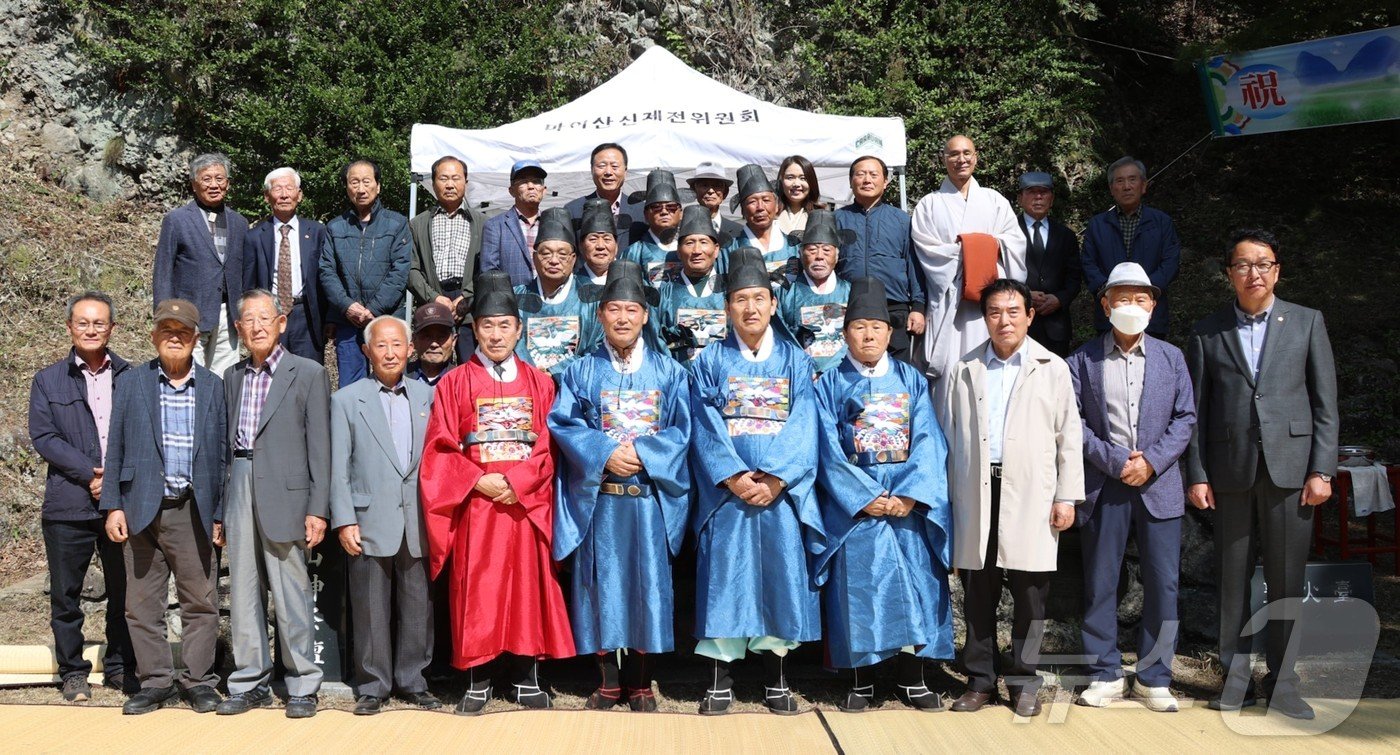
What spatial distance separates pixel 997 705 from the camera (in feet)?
13.4

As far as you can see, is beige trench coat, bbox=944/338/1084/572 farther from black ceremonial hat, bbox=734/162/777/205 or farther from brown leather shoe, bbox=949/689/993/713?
black ceremonial hat, bbox=734/162/777/205

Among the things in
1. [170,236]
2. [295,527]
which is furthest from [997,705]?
[170,236]

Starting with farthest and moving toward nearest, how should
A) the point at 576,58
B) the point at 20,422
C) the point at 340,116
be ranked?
the point at 576,58 < the point at 340,116 < the point at 20,422

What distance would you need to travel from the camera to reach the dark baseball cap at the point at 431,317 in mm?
4590

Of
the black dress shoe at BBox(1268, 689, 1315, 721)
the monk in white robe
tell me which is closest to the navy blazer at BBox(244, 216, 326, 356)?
the monk in white robe

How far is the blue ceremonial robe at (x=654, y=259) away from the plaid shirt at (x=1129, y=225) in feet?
7.13

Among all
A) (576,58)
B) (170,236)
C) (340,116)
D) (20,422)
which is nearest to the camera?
(170,236)

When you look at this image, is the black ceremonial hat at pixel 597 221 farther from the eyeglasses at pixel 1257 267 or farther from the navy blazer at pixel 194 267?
the eyeglasses at pixel 1257 267

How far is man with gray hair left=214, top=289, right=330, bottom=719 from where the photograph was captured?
3.99 m

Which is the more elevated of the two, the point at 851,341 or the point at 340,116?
the point at 340,116

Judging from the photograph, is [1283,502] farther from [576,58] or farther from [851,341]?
[576,58]

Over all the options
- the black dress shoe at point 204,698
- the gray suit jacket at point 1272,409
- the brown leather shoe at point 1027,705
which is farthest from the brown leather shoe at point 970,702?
the black dress shoe at point 204,698

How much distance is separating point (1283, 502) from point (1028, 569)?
0.99 m

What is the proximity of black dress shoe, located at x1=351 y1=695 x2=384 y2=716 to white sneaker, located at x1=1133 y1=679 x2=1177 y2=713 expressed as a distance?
111 inches
